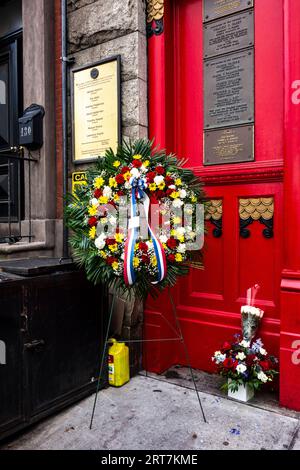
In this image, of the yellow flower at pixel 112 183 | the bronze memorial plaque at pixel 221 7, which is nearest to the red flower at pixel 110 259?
the yellow flower at pixel 112 183

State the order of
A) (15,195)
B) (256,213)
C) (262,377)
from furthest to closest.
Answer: (15,195) < (256,213) < (262,377)

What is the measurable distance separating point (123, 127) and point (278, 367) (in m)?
2.67

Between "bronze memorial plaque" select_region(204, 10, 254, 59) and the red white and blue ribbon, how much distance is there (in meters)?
1.76

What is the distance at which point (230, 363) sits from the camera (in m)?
3.20

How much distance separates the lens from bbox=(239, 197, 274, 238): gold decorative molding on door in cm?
345

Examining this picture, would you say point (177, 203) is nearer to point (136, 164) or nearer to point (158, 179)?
point (158, 179)

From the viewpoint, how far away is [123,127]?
3.83m

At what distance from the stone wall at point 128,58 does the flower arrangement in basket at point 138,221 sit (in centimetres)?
74

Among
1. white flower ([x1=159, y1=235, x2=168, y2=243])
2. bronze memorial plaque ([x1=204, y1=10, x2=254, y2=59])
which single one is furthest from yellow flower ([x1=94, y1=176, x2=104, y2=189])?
bronze memorial plaque ([x1=204, y1=10, x2=254, y2=59])

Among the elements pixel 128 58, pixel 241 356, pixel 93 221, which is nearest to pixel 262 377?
pixel 241 356

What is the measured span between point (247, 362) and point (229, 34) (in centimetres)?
300

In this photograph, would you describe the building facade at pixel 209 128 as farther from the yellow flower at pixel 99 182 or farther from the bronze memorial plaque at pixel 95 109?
the yellow flower at pixel 99 182

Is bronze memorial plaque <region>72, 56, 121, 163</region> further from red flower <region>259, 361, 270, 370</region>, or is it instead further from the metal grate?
red flower <region>259, 361, 270, 370</region>
